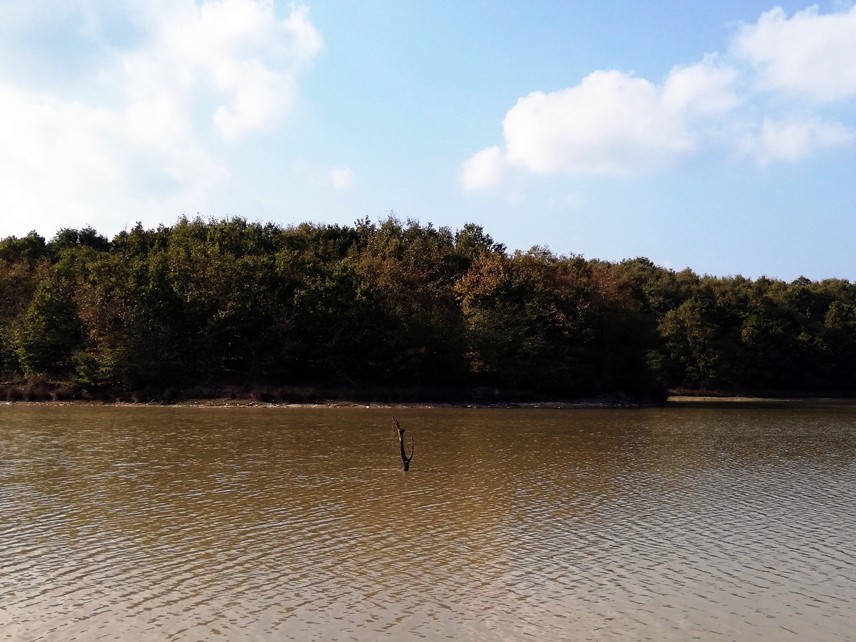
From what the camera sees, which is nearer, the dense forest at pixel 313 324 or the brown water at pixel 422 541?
the brown water at pixel 422 541

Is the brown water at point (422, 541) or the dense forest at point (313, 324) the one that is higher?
the dense forest at point (313, 324)

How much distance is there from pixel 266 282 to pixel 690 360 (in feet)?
179

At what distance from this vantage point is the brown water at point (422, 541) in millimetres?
11812

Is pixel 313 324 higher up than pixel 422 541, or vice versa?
pixel 313 324

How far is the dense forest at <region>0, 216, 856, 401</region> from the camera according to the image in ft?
200

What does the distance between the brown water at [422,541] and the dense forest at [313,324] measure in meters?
27.0

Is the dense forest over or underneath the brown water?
over

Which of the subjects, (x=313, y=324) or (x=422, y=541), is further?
(x=313, y=324)

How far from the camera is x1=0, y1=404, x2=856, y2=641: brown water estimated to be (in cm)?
1181

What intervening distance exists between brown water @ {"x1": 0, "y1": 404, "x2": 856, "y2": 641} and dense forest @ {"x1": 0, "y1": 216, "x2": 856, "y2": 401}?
2703cm

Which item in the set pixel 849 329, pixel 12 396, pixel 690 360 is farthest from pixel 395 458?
pixel 849 329

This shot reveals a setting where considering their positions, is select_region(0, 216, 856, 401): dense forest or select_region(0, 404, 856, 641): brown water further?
select_region(0, 216, 856, 401): dense forest

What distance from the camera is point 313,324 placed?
6288 centimetres

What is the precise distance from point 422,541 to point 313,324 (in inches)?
1867
